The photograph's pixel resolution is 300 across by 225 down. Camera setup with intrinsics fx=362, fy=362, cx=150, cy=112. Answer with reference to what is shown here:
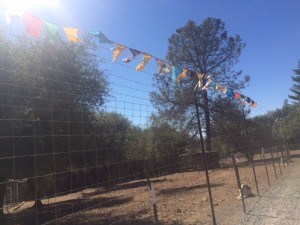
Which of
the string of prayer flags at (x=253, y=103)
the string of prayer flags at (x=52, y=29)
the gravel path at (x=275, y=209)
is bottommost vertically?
the gravel path at (x=275, y=209)

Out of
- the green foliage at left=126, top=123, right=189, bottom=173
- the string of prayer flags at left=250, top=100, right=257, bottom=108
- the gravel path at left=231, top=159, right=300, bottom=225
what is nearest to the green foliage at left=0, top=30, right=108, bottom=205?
the green foliage at left=126, top=123, right=189, bottom=173

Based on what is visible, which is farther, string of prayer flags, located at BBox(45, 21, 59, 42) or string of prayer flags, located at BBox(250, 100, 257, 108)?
string of prayer flags, located at BBox(250, 100, 257, 108)

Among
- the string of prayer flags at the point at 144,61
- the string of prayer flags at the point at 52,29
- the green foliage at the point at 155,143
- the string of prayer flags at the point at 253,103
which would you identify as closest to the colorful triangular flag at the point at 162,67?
the string of prayer flags at the point at 144,61

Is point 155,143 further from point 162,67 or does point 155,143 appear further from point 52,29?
point 52,29

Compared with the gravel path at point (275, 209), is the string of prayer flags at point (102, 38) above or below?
above

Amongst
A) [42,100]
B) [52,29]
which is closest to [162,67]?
[42,100]


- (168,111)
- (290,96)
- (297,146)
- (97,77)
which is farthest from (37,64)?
(290,96)

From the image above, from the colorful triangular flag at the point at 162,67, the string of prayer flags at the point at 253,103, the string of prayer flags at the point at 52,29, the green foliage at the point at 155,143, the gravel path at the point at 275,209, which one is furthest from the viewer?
the string of prayer flags at the point at 253,103

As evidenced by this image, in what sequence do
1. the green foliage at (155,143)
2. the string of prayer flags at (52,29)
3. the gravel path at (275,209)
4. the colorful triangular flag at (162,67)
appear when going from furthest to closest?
the green foliage at (155,143)
the colorful triangular flag at (162,67)
the gravel path at (275,209)
the string of prayer flags at (52,29)

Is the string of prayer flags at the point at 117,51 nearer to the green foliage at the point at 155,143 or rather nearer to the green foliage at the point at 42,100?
the green foliage at the point at 42,100

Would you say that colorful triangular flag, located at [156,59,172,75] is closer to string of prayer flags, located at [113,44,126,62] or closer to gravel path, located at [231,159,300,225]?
string of prayer flags, located at [113,44,126,62]

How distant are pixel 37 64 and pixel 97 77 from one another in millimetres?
2282

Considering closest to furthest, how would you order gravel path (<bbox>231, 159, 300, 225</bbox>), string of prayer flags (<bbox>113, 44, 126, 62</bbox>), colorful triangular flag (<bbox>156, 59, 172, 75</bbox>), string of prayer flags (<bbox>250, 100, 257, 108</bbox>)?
string of prayer flags (<bbox>113, 44, 126, 62</bbox>), gravel path (<bbox>231, 159, 300, 225</bbox>), colorful triangular flag (<bbox>156, 59, 172, 75</bbox>), string of prayer flags (<bbox>250, 100, 257, 108</bbox>)

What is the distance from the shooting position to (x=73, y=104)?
945 cm
